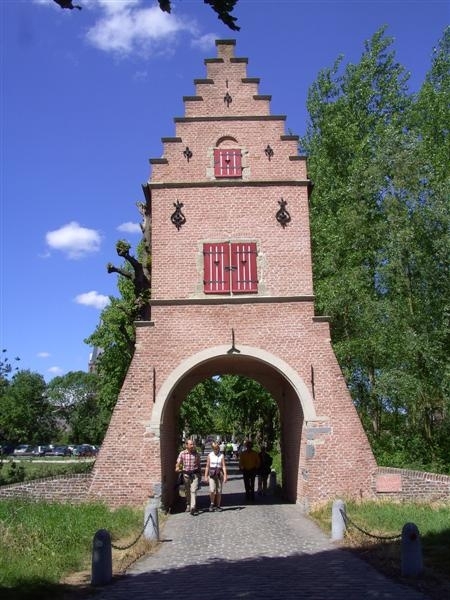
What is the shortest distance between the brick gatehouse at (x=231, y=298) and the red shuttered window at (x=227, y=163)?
0.03 meters

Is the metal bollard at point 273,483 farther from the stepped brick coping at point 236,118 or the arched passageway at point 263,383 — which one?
the stepped brick coping at point 236,118

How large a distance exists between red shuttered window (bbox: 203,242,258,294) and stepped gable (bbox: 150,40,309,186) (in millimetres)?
1797

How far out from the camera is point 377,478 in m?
12.9

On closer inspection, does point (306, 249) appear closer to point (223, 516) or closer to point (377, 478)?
point (377, 478)

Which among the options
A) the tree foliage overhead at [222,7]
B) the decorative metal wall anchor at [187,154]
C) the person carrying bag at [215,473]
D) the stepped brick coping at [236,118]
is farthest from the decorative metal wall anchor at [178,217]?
the tree foliage overhead at [222,7]

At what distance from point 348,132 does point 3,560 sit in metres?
22.2

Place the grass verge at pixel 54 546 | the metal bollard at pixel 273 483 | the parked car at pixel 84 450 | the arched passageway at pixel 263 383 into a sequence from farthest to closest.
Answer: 1. the parked car at pixel 84 450
2. the metal bollard at pixel 273 483
3. the arched passageway at pixel 263 383
4. the grass verge at pixel 54 546

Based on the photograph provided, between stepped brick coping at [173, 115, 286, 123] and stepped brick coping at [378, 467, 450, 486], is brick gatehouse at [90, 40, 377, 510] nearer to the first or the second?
stepped brick coping at [173, 115, 286, 123]

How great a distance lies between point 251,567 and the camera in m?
7.89

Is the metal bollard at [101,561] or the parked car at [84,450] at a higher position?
the metal bollard at [101,561]

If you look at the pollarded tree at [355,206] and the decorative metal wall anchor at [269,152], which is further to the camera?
the pollarded tree at [355,206]

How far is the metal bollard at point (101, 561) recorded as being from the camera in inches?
284

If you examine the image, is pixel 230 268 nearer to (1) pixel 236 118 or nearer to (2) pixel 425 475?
(1) pixel 236 118

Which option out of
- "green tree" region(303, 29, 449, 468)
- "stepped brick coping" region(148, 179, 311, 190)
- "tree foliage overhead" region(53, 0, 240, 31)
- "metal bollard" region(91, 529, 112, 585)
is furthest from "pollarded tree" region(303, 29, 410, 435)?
"tree foliage overhead" region(53, 0, 240, 31)
